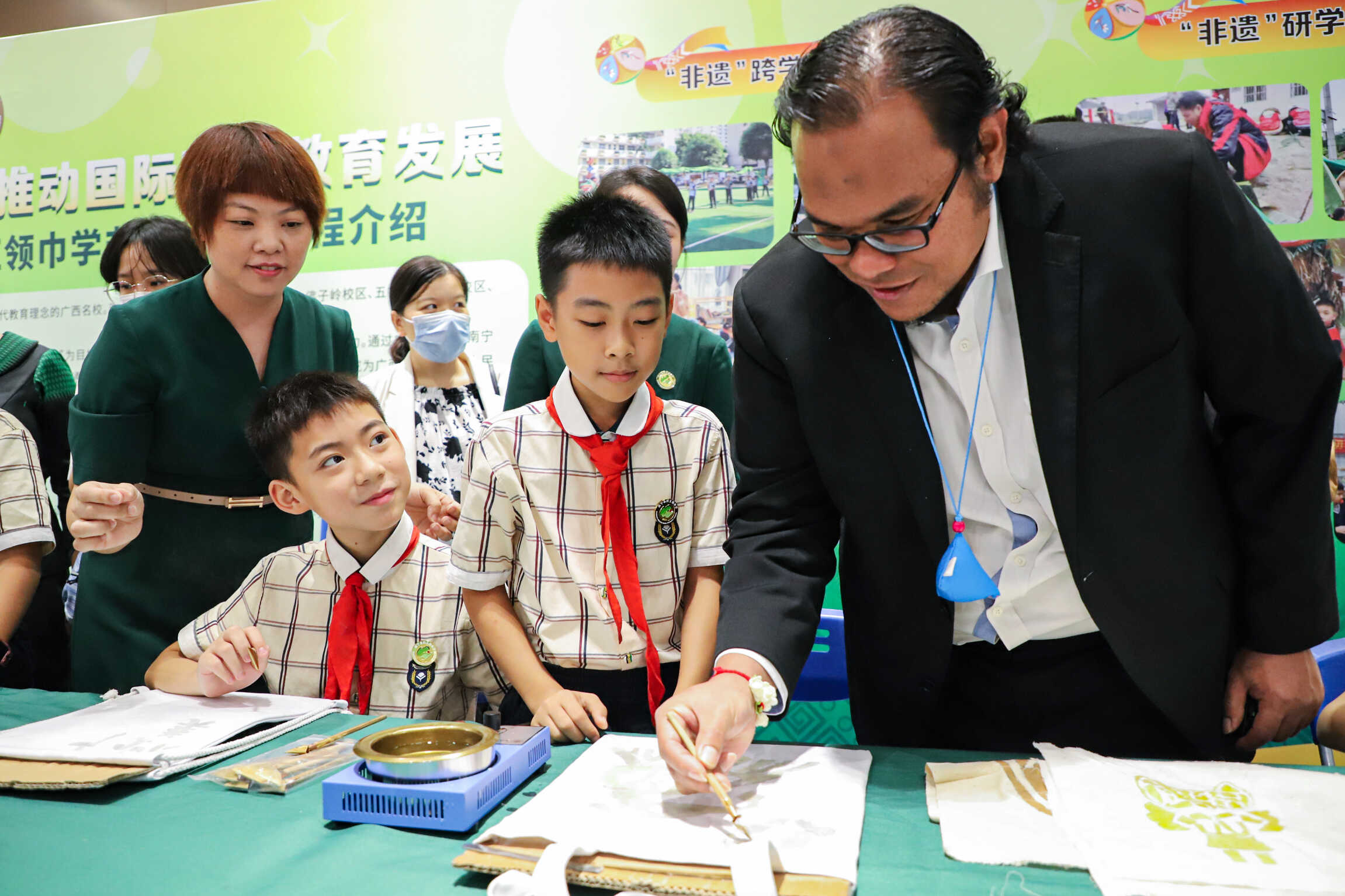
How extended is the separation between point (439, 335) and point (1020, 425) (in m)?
2.50

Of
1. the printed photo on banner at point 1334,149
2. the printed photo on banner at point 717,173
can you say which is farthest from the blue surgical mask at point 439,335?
the printed photo on banner at point 1334,149

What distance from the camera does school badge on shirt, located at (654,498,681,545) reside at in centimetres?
177

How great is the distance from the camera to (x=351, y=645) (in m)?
1.79

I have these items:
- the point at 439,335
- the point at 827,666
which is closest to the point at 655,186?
the point at 439,335

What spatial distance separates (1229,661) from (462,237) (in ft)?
9.80

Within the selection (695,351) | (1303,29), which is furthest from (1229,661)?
(1303,29)

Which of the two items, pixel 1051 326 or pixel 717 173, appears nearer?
pixel 1051 326

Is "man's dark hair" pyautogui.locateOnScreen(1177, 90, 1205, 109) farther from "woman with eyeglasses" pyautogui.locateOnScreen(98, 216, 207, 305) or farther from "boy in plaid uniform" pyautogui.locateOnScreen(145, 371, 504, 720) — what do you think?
"woman with eyeglasses" pyautogui.locateOnScreen(98, 216, 207, 305)

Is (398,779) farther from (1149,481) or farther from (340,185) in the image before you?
(340,185)

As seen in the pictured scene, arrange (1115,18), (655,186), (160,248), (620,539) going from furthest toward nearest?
(1115,18)
(160,248)
(655,186)
(620,539)

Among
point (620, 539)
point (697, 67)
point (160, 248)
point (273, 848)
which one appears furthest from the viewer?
point (697, 67)

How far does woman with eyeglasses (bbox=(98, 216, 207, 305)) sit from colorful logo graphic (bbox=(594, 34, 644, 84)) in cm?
156

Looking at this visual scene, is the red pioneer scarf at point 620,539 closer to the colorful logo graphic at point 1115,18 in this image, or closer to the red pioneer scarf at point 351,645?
the red pioneer scarf at point 351,645

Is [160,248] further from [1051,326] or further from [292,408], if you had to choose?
[1051,326]
